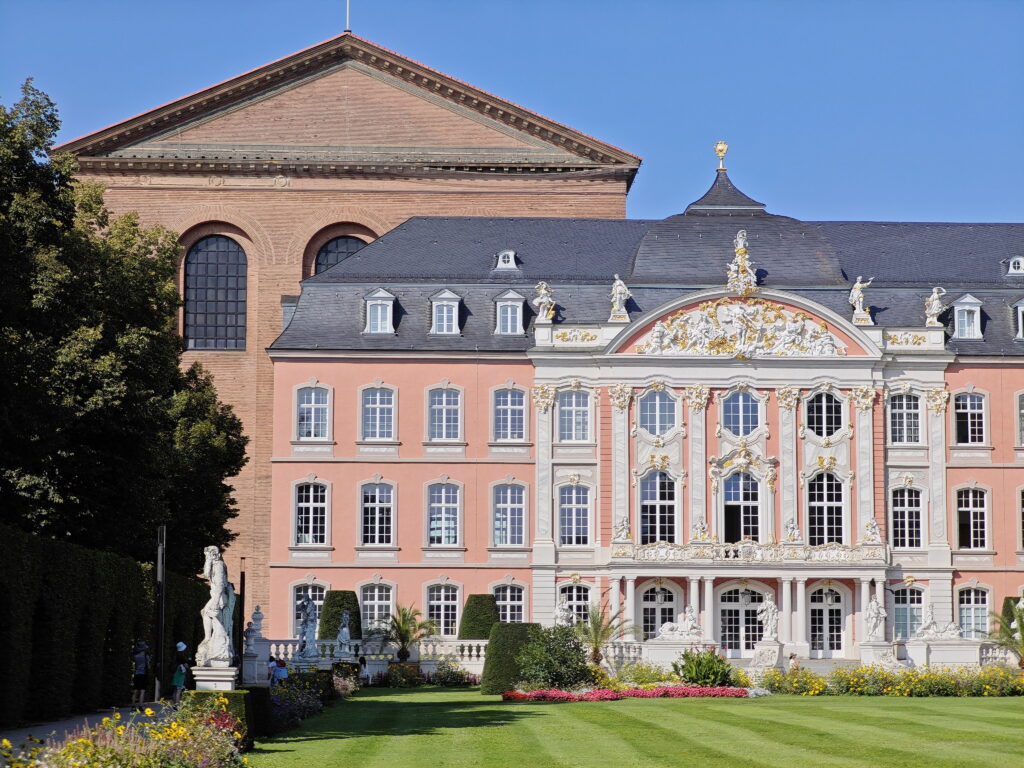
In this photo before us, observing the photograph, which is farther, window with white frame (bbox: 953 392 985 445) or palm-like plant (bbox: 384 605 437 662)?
window with white frame (bbox: 953 392 985 445)

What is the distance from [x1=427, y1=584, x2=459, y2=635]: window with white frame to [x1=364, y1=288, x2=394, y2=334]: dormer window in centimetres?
952

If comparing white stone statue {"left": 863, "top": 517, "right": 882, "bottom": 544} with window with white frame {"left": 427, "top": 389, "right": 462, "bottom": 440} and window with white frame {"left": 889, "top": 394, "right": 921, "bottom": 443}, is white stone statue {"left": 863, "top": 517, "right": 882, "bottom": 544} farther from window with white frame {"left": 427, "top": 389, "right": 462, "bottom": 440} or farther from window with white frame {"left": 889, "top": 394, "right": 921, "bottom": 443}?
window with white frame {"left": 427, "top": 389, "right": 462, "bottom": 440}

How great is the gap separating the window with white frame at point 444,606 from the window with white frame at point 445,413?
5.46 metres

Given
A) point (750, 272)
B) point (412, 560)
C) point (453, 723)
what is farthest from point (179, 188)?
point (453, 723)

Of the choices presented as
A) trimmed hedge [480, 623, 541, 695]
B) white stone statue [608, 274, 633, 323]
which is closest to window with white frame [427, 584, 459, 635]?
white stone statue [608, 274, 633, 323]

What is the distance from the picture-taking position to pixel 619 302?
6075 cm

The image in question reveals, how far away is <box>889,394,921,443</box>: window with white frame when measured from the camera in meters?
61.2

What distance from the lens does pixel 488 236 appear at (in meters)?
66.2

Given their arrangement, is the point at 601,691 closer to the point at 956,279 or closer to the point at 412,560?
the point at 412,560

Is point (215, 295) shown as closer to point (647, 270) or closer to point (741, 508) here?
point (647, 270)

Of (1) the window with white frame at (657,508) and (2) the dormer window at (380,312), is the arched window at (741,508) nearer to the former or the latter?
(1) the window with white frame at (657,508)

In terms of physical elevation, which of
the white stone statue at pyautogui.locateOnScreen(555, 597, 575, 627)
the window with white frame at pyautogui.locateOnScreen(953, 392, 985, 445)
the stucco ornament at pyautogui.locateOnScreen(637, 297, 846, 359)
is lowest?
the white stone statue at pyautogui.locateOnScreen(555, 597, 575, 627)

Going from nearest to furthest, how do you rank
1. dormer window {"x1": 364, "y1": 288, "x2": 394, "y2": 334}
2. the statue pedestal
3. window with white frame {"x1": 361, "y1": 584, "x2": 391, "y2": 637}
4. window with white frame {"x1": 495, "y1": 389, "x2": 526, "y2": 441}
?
the statue pedestal < window with white frame {"x1": 361, "y1": 584, "x2": 391, "y2": 637} < window with white frame {"x1": 495, "y1": 389, "x2": 526, "y2": 441} < dormer window {"x1": 364, "y1": 288, "x2": 394, "y2": 334}

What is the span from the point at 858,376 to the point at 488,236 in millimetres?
15436
